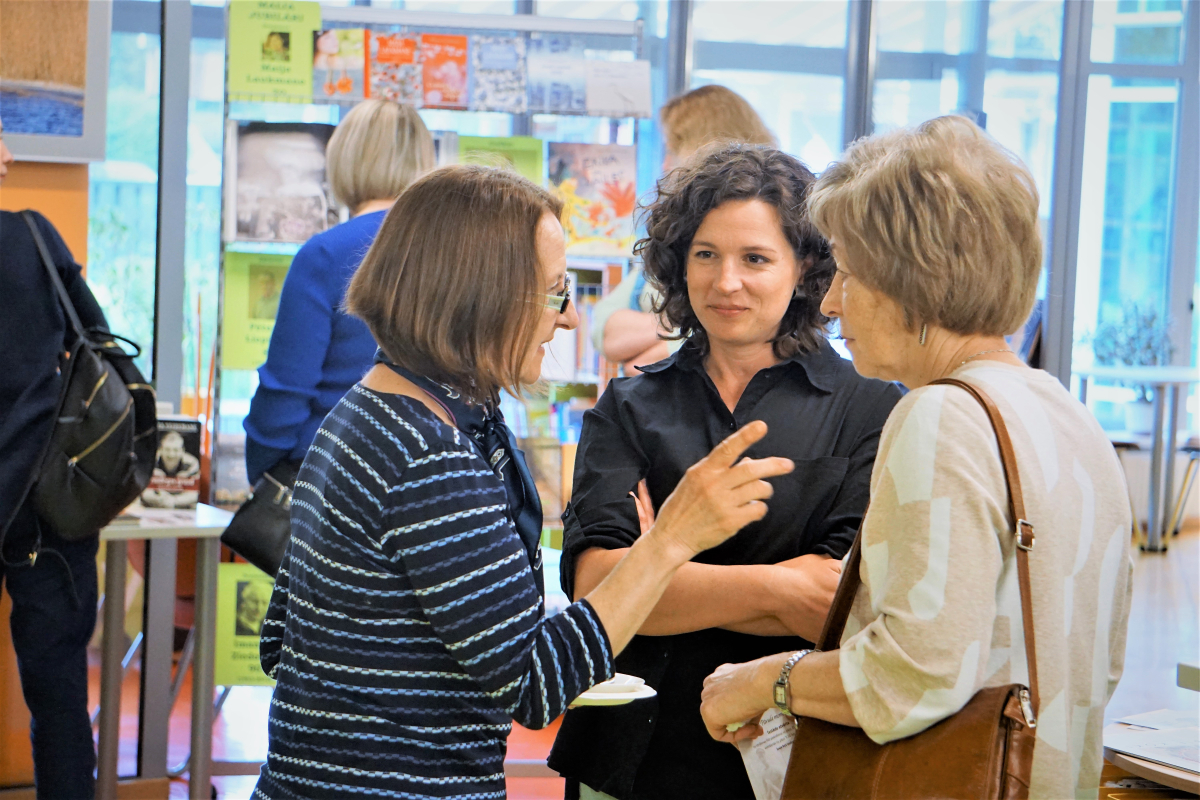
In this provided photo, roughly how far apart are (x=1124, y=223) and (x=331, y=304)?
7761mm

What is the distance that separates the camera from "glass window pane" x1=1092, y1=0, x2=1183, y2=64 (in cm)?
819

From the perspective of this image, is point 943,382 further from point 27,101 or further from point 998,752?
point 27,101

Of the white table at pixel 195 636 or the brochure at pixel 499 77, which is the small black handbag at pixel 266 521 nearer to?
the white table at pixel 195 636

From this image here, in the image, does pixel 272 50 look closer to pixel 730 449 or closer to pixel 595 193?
pixel 595 193

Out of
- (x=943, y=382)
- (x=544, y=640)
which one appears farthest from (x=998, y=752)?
(x=544, y=640)

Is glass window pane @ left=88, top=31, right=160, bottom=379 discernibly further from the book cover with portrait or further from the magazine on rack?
the book cover with portrait

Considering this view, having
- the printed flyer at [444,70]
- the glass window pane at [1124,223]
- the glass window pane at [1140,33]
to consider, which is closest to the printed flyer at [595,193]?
the printed flyer at [444,70]

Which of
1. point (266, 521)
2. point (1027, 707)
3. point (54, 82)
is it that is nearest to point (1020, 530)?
point (1027, 707)

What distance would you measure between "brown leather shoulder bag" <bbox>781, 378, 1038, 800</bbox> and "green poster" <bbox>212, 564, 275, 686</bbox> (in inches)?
107

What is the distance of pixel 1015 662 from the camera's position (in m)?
1.10

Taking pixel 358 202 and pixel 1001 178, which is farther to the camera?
pixel 358 202

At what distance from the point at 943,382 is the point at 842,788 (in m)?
0.42

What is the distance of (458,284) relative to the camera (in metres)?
1.27

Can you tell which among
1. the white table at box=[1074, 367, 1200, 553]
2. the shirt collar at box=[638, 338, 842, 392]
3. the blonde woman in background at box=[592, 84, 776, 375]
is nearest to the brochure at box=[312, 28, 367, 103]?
the blonde woman in background at box=[592, 84, 776, 375]
